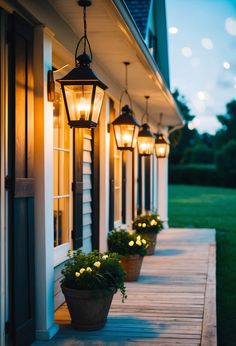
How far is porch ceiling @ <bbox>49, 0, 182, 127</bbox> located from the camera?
418 centimetres

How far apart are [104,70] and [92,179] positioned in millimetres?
1261

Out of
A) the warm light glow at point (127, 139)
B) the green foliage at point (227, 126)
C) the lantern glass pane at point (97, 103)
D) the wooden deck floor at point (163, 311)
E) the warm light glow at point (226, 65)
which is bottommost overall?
the wooden deck floor at point (163, 311)

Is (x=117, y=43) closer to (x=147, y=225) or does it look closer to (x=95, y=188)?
(x=95, y=188)

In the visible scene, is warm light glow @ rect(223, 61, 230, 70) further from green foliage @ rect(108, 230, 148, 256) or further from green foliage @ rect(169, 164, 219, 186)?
green foliage @ rect(169, 164, 219, 186)

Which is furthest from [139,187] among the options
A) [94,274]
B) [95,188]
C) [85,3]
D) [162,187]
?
[85,3]

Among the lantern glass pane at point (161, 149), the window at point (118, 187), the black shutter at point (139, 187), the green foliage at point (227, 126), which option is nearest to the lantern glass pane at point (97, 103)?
the window at point (118, 187)

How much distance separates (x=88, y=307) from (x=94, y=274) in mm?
255

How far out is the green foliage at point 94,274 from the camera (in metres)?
4.41

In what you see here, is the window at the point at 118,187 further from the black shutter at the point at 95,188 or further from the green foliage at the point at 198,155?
the green foliage at the point at 198,155

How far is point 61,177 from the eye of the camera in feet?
17.4

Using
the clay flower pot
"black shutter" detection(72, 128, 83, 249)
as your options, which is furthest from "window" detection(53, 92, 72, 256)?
the clay flower pot

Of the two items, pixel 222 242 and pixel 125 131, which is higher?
pixel 125 131

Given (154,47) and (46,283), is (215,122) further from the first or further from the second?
(46,283)

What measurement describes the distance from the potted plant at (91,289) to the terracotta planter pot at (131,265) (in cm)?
185
